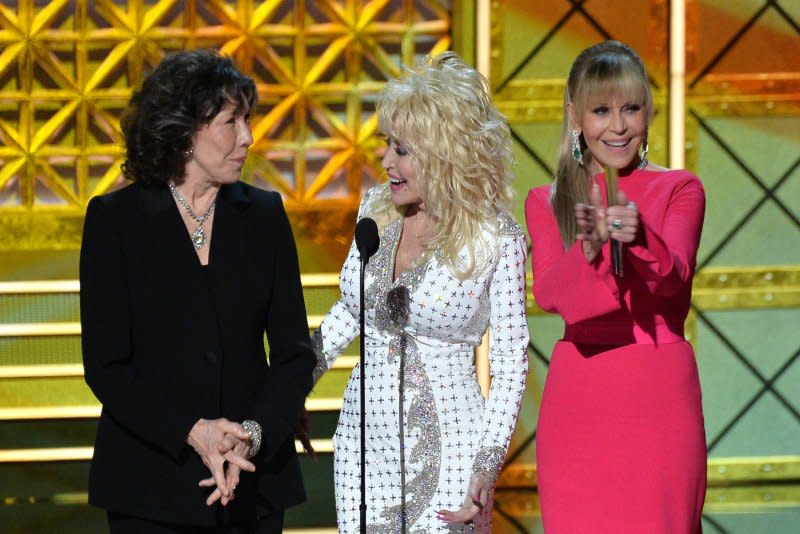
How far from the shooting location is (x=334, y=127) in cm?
560

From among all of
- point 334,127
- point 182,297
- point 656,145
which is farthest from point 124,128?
point 656,145

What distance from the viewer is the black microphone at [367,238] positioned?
2783 millimetres

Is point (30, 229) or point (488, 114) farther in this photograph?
point (30, 229)

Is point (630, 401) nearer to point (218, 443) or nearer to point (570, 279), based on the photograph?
point (570, 279)

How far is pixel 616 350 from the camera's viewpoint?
2.94 m

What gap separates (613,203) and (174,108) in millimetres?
986

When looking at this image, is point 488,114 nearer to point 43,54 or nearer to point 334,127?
point 334,127

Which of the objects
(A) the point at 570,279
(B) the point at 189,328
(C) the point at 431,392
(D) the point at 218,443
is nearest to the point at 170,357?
(B) the point at 189,328

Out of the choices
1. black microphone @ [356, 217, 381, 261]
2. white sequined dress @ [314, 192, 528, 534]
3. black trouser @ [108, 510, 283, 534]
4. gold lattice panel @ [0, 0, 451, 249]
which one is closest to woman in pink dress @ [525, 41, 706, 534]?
white sequined dress @ [314, 192, 528, 534]

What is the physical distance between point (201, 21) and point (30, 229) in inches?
44.8

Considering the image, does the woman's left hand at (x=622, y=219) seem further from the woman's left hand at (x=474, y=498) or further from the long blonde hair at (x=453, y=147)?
the woman's left hand at (x=474, y=498)

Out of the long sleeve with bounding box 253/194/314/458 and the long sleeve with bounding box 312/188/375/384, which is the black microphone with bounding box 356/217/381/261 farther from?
the long sleeve with bounding box 312/188/375/384

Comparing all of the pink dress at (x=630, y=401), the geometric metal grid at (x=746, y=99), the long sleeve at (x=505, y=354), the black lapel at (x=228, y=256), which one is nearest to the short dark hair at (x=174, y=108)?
the black lapel at (x=228, y=256)

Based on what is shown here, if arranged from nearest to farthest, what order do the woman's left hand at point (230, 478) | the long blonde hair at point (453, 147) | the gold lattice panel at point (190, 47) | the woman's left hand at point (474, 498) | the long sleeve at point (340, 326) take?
the woman's left hand at point (230, 478), the woman's left hand at point (474, 498), the long blonde hair at point (453, 147), the long sleeve at point (340, 326), the gold lattice panel at point (190, 47)
